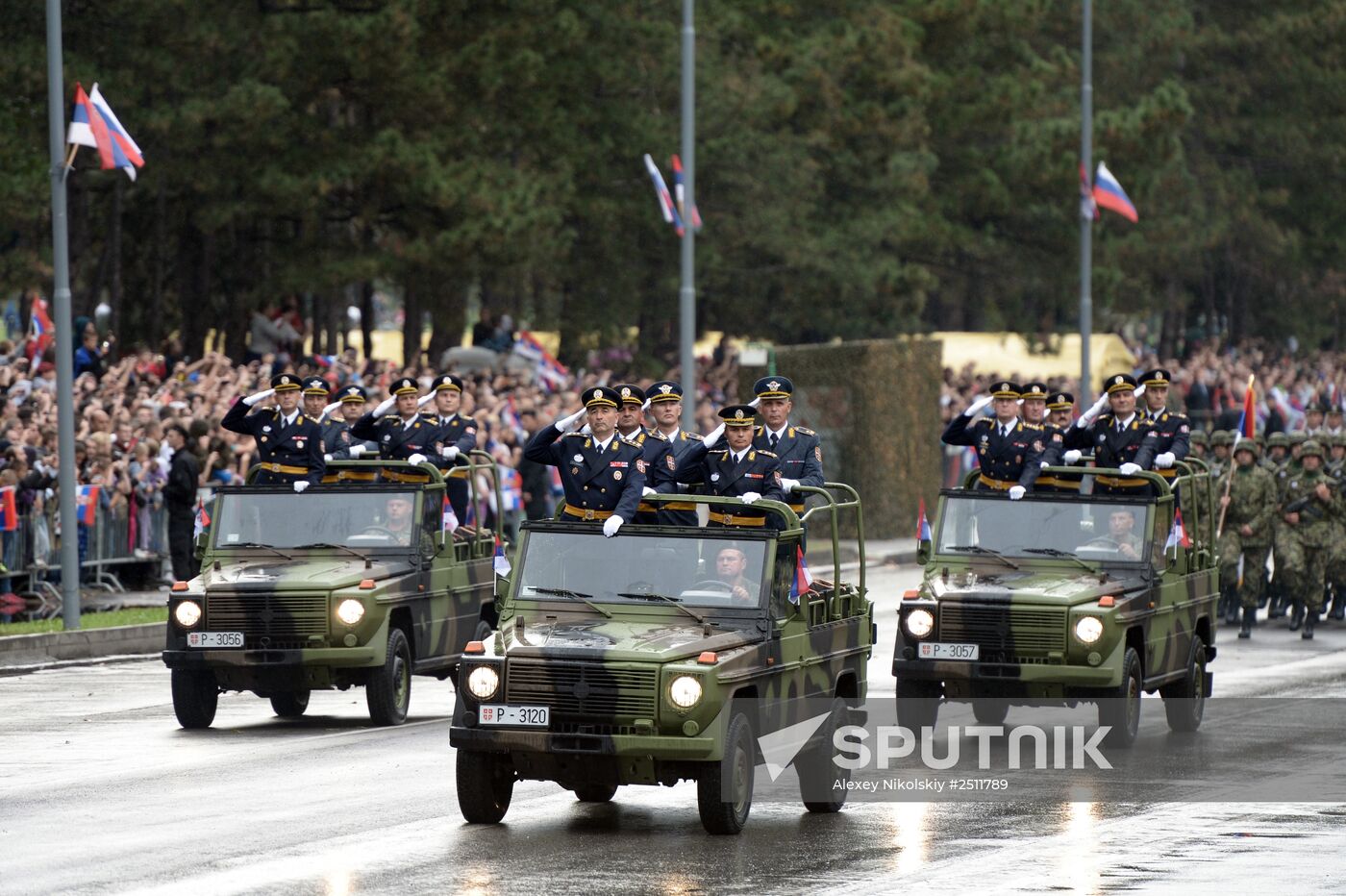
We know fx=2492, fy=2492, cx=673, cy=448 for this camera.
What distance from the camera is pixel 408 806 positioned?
1385 centimetres

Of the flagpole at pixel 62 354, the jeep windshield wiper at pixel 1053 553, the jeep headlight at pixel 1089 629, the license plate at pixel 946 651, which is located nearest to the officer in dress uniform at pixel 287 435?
the flagpole at pixel 62 354

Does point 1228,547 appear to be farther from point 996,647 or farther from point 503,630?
point 503,630

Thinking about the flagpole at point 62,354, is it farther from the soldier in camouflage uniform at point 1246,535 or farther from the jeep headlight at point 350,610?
the soldier in camouflage uniform at point 1246,535

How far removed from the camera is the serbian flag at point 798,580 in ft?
45.0

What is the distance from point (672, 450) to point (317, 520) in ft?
12.2

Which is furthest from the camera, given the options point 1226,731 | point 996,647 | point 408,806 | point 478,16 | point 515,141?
point 515,141

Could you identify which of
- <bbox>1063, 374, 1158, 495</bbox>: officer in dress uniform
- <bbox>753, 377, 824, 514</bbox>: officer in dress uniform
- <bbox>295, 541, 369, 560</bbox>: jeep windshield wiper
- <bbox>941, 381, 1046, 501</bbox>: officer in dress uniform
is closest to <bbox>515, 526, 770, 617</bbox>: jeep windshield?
<bbox>753, 377, 824, 514</bbox>: officer in dress uniform

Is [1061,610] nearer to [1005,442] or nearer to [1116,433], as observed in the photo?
[1005,442]

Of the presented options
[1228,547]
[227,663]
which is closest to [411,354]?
[1228,547]

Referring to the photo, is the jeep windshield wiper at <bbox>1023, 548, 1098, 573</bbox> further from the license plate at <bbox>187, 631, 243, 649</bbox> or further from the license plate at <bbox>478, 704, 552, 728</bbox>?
the license plate at <bbox>478, 704, 552, 728</bbox>

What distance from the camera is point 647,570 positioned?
13398 mm

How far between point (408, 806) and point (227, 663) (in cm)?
399

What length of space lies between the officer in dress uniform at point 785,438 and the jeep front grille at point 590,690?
4.00m

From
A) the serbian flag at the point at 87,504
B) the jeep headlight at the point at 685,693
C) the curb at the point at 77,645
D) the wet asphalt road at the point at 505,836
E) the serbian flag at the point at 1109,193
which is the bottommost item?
the curb at the point at 77,645
